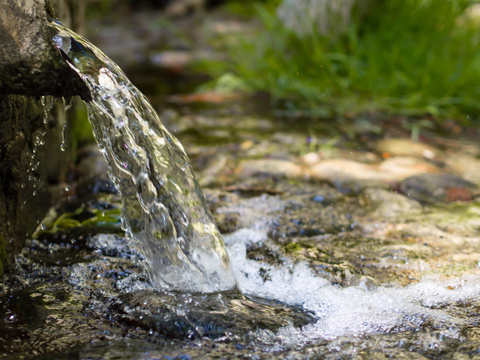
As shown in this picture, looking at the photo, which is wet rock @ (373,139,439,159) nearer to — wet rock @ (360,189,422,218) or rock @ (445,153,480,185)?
rock @ (445,153,480,185)

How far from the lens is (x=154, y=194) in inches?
65.3

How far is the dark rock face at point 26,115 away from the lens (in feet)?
4.36

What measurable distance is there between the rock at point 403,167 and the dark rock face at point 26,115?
1509 mm

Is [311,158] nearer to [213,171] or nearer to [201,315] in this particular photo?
[213,171]

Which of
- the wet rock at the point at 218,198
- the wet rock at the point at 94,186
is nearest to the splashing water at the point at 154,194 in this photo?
the wet rock at the point at 218,198

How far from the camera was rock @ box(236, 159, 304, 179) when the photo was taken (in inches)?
98.6

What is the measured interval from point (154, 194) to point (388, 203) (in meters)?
1.06

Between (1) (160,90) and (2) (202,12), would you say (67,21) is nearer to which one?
(1) (160,90)

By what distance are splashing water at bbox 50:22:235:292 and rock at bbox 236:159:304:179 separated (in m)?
0.80

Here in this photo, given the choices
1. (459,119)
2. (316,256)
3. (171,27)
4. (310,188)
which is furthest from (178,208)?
(171,27)

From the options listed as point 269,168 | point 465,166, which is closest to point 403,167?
point 465,166

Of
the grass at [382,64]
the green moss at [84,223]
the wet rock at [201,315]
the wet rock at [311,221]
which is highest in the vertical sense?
the grass at [382,64]

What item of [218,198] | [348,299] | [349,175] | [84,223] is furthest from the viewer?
[349,175]

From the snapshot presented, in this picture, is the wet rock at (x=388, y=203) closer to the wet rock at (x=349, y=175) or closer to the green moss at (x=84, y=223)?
the wet rock at (x=349, y=175)
